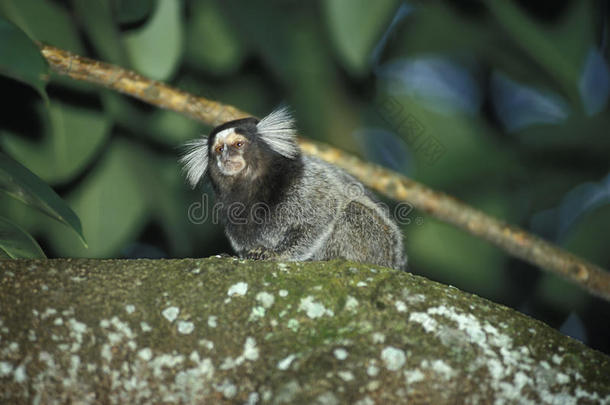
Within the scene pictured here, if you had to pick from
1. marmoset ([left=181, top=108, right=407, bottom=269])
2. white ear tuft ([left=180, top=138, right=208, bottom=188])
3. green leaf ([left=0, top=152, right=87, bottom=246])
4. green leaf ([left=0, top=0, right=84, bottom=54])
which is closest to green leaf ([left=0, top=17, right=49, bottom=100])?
green leaf ([left=0, top=152, right=87, bottom=246])

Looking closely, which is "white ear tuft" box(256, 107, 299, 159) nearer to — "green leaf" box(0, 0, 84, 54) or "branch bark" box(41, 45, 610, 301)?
"branch bark" box(41, 45, 610, 301)

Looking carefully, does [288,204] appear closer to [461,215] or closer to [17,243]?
[461,215]

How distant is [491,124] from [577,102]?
0.76 metres

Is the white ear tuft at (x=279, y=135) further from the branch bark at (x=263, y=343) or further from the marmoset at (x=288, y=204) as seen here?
the branch bark at (x=263, y=343)

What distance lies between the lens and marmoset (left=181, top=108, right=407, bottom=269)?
382 centimetres

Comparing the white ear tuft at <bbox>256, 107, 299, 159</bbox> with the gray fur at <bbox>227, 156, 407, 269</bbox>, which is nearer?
the gray fur at <bbox>227, 156, 407, 269</bbox>

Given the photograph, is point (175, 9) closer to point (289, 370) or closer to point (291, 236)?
point (291, 236)

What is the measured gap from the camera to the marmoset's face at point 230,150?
388cm

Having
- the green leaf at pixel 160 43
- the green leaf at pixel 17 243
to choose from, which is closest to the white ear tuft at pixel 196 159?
the green leaf at pixel 160 43

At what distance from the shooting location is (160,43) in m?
3.43

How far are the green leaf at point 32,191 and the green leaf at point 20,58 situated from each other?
0.26m

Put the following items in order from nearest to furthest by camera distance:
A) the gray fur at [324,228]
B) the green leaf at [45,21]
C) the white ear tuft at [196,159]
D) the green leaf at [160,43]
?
the green leaf at [45,21], the green leaf at [160,43], the gray fur at [324,228], the white ear tuft at [196,159]

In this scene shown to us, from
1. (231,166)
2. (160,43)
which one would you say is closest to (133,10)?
(160,43)

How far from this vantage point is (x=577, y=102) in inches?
139
